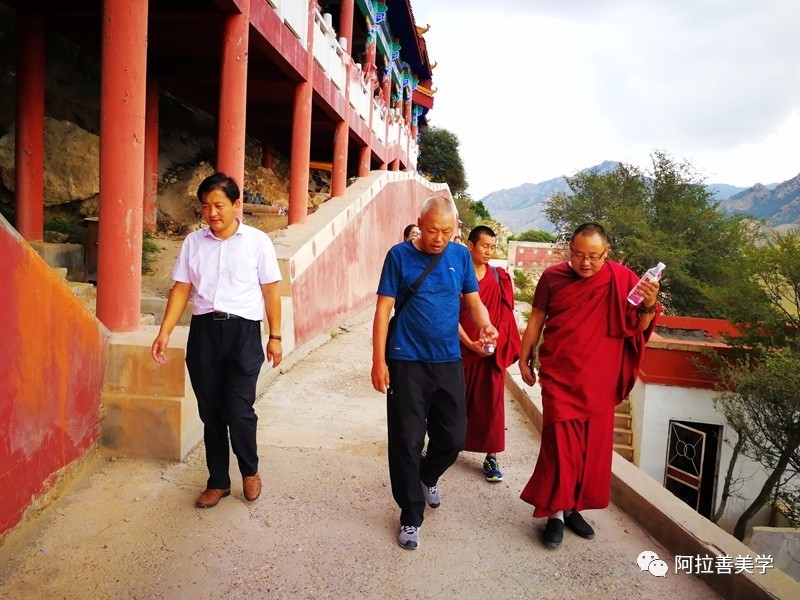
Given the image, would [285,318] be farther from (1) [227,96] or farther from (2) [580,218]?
(2) [580,218]

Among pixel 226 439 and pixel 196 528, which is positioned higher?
pixel 226 439

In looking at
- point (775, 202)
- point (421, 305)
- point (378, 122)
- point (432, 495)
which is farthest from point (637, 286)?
point (775, 202)

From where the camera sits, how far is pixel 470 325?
12.2 ft

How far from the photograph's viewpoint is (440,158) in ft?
107

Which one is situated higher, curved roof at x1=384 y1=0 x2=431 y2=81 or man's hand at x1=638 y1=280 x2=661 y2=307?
curved roof at x1=384 y1=0 x2=431 y2=81

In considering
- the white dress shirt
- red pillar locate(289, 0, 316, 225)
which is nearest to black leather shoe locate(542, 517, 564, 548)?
the white dress shirt

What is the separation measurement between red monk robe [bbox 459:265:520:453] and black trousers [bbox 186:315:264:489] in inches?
53.4

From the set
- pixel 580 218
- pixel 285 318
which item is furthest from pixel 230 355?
pixel 580 218

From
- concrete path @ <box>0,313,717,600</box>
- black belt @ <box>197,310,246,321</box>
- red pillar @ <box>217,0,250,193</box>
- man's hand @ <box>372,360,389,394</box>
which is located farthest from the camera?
red pillar @ <box>217,0,250,193</box>

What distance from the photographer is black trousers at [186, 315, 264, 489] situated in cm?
273

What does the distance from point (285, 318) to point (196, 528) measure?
3.06 meters

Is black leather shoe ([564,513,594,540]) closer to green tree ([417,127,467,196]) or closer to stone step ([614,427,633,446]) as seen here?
stone step ([614,427,633,446])

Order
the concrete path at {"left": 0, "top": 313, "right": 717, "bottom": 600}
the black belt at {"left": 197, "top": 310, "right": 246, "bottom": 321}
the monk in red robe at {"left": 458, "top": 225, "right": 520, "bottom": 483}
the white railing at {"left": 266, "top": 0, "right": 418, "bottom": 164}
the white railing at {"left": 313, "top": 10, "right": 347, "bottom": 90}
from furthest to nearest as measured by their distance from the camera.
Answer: the white railing at {"left": 313, "top": 10, "right": 347, "bottom": 90} < the white railing at {"left": 266, "top": 0, "right": 418, "bottom": 164} < the monk in red robe at {"left": 458, "top": 225, "right": 520, "bottom": 483} < the black belt at {"left": 197, "top": 310, "right": 246, "bottom": 321} < the concrete path at {"left": 0, "top": 313, "right": 717, "bottom": 600}

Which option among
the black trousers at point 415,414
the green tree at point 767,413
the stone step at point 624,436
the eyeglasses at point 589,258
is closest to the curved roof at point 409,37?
the stone step at point 624,436
